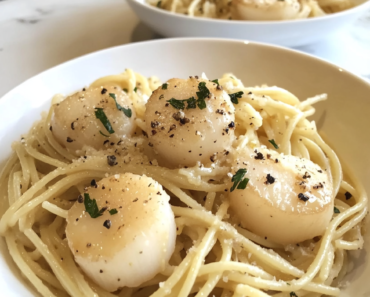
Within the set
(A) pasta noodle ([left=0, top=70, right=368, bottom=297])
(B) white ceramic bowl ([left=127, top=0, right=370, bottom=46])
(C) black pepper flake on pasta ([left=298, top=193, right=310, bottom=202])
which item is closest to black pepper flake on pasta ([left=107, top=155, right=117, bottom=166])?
(A) pasta noodle ([left=0, top=70, right=368, bottom=297])

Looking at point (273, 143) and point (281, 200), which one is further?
point (273, 143)

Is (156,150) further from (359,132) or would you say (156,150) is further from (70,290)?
(359,132)

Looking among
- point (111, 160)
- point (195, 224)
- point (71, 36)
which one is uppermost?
point (111, 160)

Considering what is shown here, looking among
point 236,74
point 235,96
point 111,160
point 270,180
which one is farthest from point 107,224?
point 236,74

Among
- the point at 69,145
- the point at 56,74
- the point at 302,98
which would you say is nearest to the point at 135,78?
the point at 56,74

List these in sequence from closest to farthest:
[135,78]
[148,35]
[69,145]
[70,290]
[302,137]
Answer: [70,290]
[69,145]
[302,137]
[135,78]
[148,35]

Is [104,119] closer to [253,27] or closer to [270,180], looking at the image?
[270,180]

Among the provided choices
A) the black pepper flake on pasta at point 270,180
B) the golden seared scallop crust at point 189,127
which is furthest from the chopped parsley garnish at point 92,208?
the black pepper flake on pasta at point 270,180

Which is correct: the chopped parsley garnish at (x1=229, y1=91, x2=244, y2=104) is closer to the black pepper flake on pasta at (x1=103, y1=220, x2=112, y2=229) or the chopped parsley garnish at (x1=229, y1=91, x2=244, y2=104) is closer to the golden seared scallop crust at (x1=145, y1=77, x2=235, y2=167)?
the golden seared scallop crust at (x1=145, y1=77, x2=235, y2=167)
